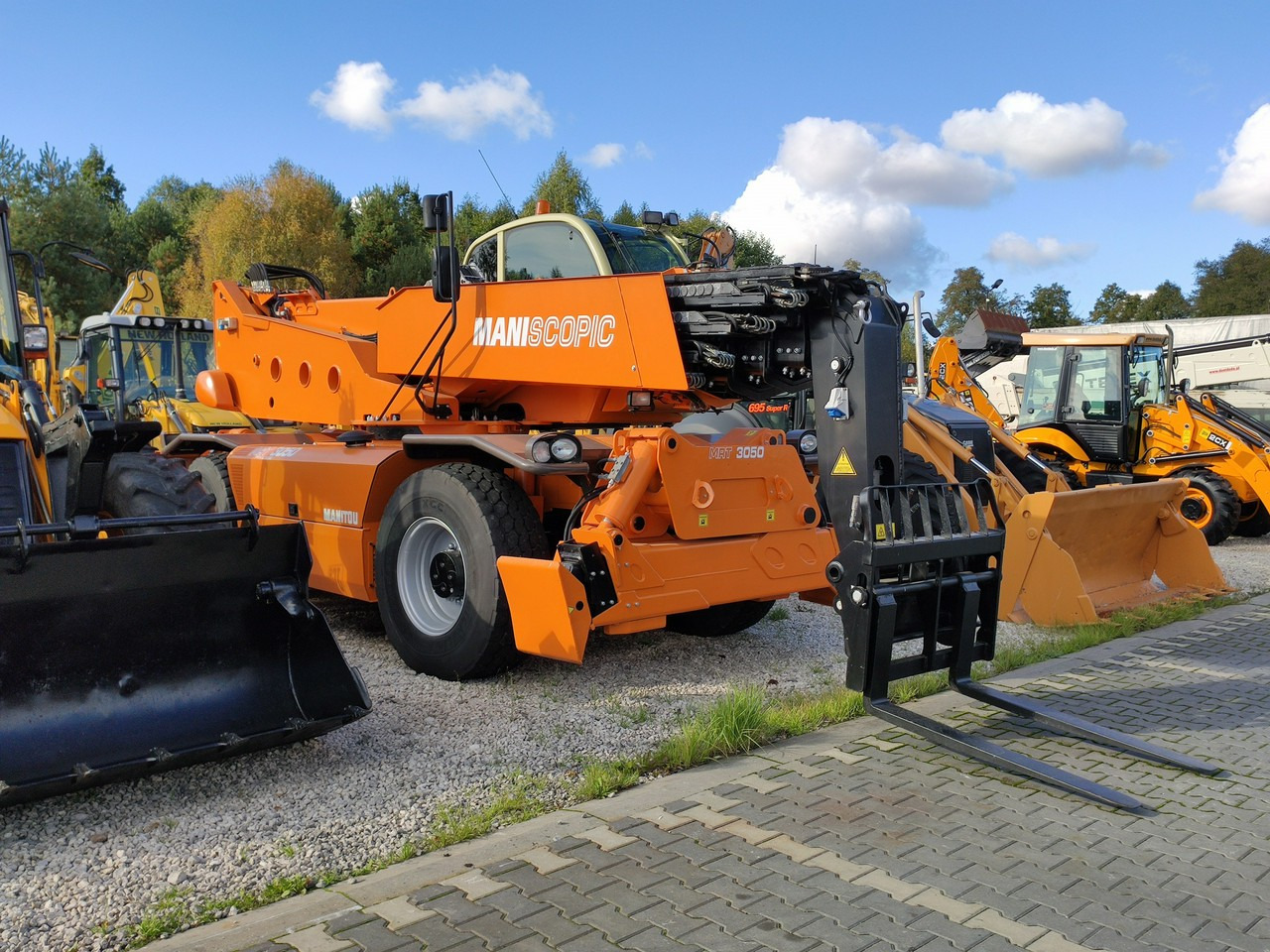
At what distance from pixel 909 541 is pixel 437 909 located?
8.11 feet

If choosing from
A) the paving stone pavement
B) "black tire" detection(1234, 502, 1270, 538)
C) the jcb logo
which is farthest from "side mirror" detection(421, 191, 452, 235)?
"black tire" detection(1234, 502, 1270, 538)

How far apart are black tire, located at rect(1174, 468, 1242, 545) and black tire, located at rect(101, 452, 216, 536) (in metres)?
10.9

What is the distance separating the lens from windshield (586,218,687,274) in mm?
6387

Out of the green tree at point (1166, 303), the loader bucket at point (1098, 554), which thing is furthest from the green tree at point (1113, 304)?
the loader bucket at point (1098, 554)

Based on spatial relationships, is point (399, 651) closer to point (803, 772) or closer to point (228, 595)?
point (228, 595)

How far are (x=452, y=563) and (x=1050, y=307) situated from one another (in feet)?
165

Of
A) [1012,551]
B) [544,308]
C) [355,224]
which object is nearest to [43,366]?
[544,308]

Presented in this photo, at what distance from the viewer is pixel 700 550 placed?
5.49m

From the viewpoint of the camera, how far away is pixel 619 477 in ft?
17.5

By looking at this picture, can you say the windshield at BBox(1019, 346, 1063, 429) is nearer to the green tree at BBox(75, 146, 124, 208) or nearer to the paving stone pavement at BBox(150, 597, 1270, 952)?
the paving stone pavement at BBox(150, 597, 1270, 952)

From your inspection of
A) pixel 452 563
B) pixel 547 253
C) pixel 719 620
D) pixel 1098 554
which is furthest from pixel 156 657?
pixel 1098 554

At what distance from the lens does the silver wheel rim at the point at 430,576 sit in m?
5.85

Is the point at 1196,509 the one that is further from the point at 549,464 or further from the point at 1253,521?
the point at 549,464

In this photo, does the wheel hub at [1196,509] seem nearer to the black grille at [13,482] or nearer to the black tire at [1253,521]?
the black tire at [1253,521]
